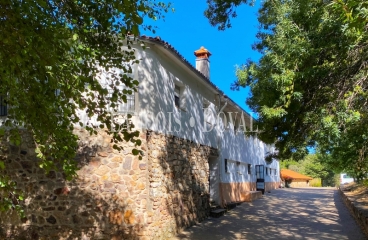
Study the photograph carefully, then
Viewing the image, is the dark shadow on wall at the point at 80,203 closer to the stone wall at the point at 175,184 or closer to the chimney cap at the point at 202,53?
the stone wall at the point at 175,184

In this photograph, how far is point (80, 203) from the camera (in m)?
8.66

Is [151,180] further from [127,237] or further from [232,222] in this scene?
[232,222]

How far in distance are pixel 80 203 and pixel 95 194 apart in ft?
1.49

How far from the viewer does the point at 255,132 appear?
750 cm

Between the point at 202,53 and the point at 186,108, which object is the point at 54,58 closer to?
the point at 186,108

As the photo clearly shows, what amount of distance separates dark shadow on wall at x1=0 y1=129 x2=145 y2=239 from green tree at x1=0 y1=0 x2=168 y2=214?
3095 mm

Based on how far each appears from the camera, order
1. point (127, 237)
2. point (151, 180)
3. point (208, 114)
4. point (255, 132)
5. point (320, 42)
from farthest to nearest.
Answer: point (208, 114), point (151, 180), point (127, 237), point (255, 132), point (320, 42)

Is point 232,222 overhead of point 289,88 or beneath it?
beneath

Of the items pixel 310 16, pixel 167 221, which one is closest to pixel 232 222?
pixel 167 221

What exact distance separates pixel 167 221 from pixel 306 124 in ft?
16.6

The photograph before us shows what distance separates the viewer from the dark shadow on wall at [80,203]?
8508 millimetres

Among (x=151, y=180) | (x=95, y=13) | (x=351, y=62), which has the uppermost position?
(x=95, y=13)

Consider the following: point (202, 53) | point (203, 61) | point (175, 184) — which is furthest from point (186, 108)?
point (202, 53)

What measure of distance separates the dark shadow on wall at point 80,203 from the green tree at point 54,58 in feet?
10.2
